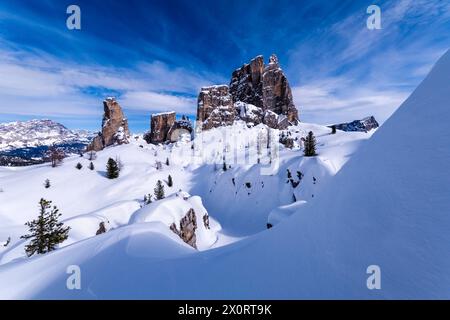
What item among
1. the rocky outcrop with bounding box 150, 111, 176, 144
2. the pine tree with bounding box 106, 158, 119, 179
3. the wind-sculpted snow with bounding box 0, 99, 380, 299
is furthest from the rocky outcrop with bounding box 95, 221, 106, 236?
the rocky outcrop with bounding box 150, 111, 176, 144

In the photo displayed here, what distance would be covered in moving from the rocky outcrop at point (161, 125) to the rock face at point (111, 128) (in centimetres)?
1673

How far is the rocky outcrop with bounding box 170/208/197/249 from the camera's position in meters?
26.8

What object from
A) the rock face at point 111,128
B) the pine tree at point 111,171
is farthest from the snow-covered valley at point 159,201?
the rock face at point 111,128

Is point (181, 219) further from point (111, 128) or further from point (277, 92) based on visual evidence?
point (277, 92)

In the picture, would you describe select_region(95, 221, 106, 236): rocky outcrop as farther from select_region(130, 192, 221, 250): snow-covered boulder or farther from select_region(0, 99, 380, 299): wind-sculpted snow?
select_region(130, 192, 221, 250): snow-covered boulder

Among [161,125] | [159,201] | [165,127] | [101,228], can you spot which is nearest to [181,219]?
[159,201]

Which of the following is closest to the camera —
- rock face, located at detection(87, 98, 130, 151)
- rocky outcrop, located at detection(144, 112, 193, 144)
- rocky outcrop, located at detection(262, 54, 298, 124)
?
rock face, located at detection(87, 98, 130, 151)

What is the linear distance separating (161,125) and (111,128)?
28.5 metres

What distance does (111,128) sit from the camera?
122 meters

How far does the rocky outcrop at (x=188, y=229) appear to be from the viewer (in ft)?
87.8

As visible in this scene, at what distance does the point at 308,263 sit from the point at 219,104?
5414 inches

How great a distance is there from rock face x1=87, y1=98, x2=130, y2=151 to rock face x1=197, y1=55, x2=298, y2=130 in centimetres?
4707
